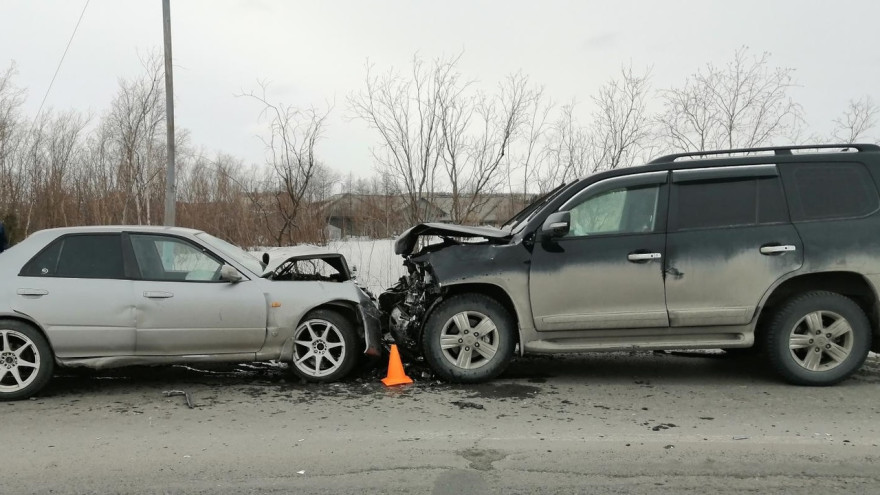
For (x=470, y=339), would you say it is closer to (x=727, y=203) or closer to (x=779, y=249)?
(x=727, y=203)

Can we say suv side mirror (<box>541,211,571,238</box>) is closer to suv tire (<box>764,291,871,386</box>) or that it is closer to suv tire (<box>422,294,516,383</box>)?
suv tire (<box>422,294,516,383</box>)

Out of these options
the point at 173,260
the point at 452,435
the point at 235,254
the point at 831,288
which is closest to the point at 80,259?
the point at 173,260

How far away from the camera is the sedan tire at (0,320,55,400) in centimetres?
531

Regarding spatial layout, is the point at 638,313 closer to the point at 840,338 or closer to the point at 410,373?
the point at 840,338

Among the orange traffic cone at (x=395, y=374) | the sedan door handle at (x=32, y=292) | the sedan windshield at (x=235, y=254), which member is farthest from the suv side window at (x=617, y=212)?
the sedan door handle at (x=32, y=292)

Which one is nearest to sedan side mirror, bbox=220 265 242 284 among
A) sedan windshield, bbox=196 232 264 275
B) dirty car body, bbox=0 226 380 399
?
dirty car body, bbox=0 226 380 399

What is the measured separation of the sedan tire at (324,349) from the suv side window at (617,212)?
2322 mm

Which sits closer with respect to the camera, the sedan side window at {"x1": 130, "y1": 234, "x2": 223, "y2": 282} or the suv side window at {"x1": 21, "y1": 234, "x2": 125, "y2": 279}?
the suv side window at {"x1": 21, "y1": 234, "x2": 125, "y2": 279}

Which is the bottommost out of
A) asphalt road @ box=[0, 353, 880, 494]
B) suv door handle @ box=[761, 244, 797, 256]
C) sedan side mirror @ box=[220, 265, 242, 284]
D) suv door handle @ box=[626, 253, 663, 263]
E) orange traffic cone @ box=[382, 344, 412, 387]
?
asphalt road @ box=[0, 353, 880, 494]

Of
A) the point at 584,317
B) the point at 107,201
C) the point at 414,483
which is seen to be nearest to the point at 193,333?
the point at 414,483

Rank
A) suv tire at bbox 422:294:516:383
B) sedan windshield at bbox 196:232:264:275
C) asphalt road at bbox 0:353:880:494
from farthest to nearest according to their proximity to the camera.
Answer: sedan windshield at bbox 196:232:264:275 → suv tire at bbox 422:294:516:383 → asphalt road at bbox 0:353:880:494

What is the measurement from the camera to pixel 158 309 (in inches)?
215

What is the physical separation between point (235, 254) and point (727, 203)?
189 inches

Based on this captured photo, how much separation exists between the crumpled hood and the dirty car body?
746 mm
